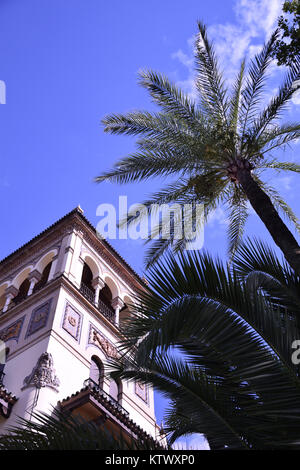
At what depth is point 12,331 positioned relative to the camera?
15.3m

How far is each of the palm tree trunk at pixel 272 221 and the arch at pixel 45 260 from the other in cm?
1064

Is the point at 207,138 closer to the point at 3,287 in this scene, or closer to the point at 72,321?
the point at 72,321

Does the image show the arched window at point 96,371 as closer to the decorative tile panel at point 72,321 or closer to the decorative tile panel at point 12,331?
the decorative tile panel at point 72,321

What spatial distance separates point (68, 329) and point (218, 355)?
9950 mm

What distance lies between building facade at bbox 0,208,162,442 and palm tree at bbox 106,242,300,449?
3388 millimetres

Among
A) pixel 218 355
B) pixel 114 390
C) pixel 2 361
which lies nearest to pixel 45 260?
pixel 2 361

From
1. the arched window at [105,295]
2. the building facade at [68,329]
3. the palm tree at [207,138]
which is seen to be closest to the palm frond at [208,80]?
the palm tree at [207,138]

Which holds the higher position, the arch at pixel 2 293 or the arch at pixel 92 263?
the arch at pixel 92 263

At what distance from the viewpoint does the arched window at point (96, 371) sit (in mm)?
14416

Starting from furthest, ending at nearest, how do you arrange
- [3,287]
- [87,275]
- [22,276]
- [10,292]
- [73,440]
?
[87,275], [3,287], [22,276], [10,292], [73,440]

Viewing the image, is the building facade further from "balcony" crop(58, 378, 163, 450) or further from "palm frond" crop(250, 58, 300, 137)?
"palm frond" crop(250, 58, 300, 137)

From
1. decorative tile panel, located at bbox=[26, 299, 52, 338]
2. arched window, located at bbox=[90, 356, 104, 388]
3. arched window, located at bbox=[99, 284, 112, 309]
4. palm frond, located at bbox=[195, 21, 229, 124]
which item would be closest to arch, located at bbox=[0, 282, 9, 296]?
arched window, located at bbox=[99, 284, 112, 309]
